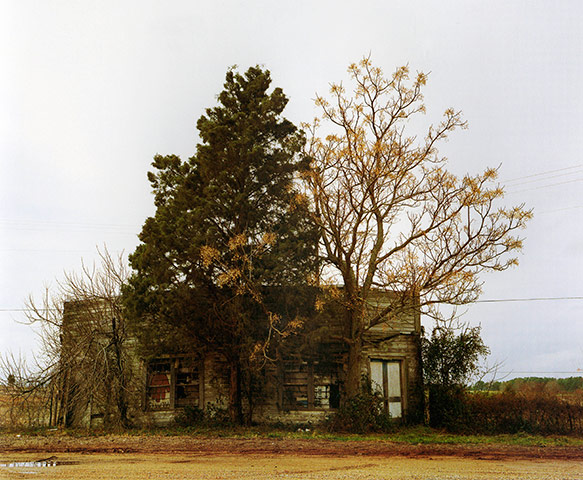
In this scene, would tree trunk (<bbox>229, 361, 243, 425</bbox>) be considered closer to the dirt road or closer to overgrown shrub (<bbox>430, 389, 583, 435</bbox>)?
the dirt road

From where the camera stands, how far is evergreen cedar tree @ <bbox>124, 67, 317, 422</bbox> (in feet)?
59.4

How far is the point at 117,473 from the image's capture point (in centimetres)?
1100

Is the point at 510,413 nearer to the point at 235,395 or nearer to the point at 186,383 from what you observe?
the point at 235,395

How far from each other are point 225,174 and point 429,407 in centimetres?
1060

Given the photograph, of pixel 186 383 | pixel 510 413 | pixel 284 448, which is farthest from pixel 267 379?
pixel 510 413

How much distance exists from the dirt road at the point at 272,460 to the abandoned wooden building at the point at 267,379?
369 centimetres

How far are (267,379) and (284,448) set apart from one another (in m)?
5.63

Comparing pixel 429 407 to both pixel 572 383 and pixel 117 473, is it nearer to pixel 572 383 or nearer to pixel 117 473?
pixel 572 383

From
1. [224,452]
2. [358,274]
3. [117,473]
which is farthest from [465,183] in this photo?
[117,473]

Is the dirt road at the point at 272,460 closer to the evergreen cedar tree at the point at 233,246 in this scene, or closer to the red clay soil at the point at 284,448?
the red clay soil at the point at 284,448

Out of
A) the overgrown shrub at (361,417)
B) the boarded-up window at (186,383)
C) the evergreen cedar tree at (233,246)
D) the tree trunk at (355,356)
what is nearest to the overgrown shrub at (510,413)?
the overgrown shrub at (361,417)

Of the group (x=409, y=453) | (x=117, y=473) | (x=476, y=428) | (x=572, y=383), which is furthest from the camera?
(x=572, y=383)

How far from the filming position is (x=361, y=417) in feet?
58.9

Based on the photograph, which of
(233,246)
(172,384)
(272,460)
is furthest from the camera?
(172,384)
